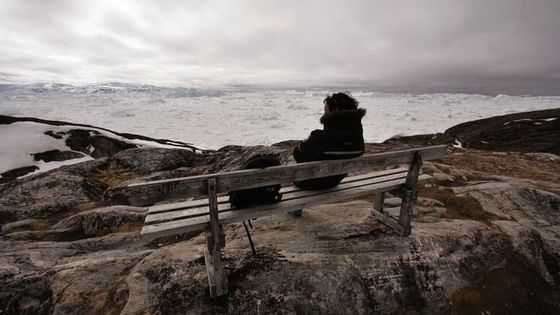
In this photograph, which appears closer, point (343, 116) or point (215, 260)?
point (215, 260)

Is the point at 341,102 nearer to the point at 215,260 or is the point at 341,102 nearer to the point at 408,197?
the point at 408,197

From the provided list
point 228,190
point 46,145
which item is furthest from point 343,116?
point 46,145

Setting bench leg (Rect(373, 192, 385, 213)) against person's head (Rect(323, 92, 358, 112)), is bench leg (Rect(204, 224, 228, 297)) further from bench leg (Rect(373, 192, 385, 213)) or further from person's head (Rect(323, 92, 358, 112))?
bench leg (Rect(373, 192, 385, 213))

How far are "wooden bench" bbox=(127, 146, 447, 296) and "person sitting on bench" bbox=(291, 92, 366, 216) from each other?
0.71 ft

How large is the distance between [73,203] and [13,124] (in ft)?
86.6

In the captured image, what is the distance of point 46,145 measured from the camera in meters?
25.6

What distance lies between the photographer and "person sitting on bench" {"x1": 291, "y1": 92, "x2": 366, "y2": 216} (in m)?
4.34

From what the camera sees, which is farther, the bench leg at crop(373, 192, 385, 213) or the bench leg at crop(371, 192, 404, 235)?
the bench leg at crop(373, 192, 385, 213)

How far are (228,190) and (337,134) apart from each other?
191cm

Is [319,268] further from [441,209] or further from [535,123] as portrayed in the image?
[535,123]

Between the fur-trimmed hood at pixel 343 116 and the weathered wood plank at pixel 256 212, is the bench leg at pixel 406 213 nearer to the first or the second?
the weathered wood plank at pixel 256 212

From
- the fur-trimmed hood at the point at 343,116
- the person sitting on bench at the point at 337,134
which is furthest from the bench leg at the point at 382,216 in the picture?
the fur-trimmed hood at the point at 343,116

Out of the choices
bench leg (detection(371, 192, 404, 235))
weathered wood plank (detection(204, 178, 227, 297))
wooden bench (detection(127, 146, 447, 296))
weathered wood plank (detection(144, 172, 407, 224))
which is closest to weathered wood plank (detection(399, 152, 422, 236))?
wooden bench (detection(127, 146, 447, 296))

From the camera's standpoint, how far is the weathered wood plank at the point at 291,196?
3.74m
